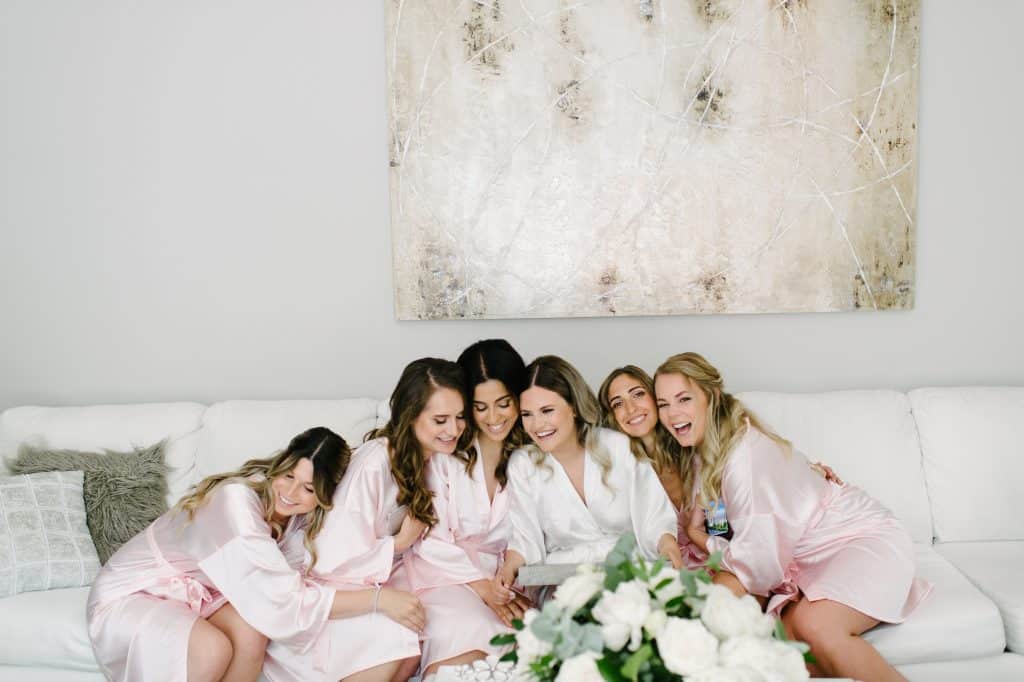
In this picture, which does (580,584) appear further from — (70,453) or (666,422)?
(70,453)

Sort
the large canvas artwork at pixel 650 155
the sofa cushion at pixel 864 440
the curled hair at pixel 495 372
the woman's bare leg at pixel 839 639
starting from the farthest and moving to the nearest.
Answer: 1. the large canvas artwork at pixel 650 155
2. the sofa cushion at pixel 864 440
3. the curled hair at pixel 495 372
4. the woman's bare leg at pixel 839 639

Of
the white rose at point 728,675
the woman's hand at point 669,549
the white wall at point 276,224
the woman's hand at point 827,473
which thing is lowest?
the woman's hand at point 669,549

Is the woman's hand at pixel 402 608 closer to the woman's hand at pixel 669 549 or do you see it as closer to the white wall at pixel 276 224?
the woman's hand at pixel 669 549

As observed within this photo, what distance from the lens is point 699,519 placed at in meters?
2.38

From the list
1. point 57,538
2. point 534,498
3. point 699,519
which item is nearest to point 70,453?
point 57,538

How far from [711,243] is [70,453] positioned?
93.1 inches

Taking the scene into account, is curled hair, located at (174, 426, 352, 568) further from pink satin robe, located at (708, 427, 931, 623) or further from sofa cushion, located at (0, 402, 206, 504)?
pink satin robe, located at (708, 427, 931, 623)

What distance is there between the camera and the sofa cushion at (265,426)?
267 centimetres

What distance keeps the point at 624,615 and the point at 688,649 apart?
0.10 meters

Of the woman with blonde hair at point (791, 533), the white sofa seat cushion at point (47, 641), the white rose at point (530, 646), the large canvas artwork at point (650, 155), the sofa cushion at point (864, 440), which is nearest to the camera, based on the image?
the white rose at point (530, 646)


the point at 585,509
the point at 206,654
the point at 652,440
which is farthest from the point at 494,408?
the point at 206,654

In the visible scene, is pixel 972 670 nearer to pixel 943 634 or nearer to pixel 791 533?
pixel 943 634

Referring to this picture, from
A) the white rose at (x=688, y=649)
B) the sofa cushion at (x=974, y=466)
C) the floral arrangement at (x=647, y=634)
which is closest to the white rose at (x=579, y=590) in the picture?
the floral arrangement at (x=647, y=634)

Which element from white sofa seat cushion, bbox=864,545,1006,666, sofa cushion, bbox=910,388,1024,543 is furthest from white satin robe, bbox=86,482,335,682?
sofa cushion, bbox=910,388,1024,543
